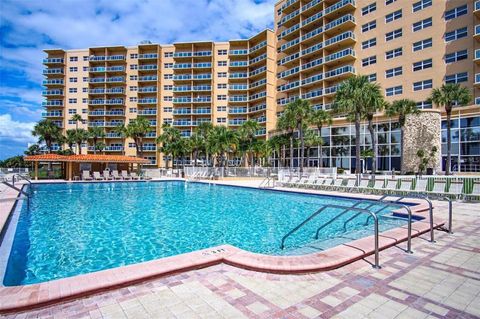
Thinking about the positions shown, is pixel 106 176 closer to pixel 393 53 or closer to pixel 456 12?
pixel 393 53

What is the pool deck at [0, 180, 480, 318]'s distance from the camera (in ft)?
11.5

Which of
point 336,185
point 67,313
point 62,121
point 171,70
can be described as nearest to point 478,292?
point 67,313

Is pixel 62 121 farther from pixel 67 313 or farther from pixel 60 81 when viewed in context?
pixel 67 313

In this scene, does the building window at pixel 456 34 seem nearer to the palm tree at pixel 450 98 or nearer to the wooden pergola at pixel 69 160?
the palm tree at pixel 450 98

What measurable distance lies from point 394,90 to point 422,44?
6526 millimetres

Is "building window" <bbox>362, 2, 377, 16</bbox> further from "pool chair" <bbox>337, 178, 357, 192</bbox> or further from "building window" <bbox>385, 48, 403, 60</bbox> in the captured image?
"pool chair" <bbox>337, 178, 357, 192</bbox>

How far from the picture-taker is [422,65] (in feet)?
121

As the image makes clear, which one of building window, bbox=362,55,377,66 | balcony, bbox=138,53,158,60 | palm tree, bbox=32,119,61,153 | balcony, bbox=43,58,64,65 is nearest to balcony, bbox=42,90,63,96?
balcony, bbox=43,58,64,65

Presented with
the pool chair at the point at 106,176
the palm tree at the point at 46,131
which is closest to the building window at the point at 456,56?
the pool chair at the point at 106,176

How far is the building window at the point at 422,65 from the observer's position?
3639cm

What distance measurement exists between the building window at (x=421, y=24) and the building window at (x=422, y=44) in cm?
185

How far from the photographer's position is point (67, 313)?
11.3 ft

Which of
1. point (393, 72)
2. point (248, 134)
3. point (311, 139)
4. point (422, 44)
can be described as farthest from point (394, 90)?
point (248, 134)

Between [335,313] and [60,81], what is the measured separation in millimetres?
77914
